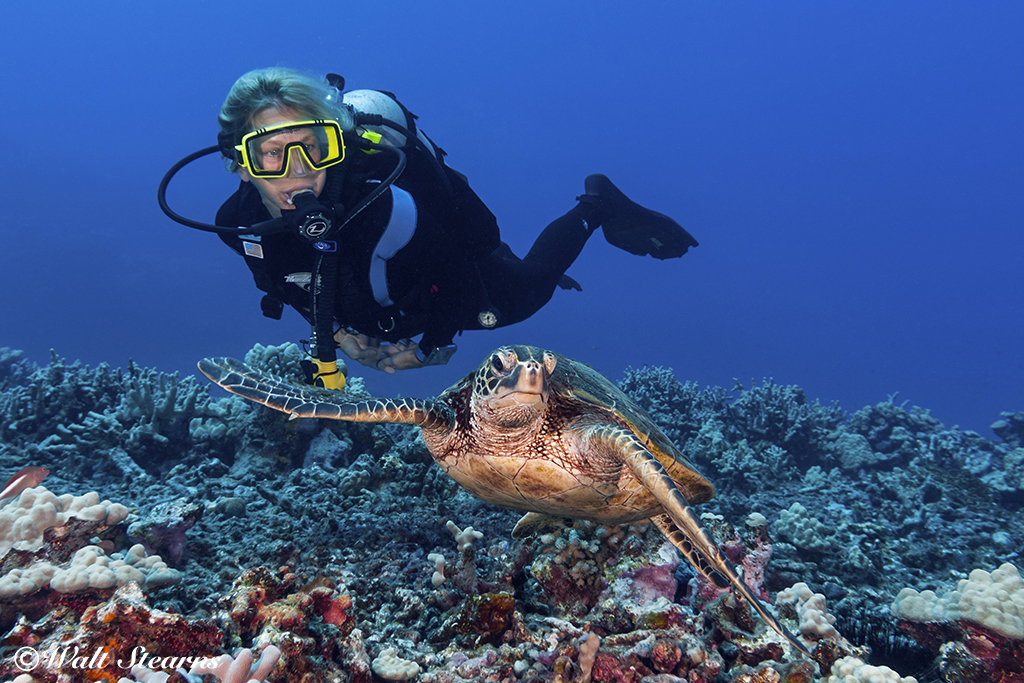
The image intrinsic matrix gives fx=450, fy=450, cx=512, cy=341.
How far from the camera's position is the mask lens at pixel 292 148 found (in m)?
3.43

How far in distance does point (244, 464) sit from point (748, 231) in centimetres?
12321

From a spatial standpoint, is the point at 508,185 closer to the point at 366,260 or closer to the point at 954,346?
the point at 954,346

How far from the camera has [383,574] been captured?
2.45 metres

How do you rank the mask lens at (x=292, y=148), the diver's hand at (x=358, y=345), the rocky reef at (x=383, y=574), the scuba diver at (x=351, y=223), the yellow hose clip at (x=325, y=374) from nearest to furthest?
the rocky reef at (x=383, y=574) → the mask lens at (x=292, y=148) → the scuba diver at (x=351, y=223) → the yellow hose clip at (x=325, y=374) → the diver's hand at (x=358, y=345)

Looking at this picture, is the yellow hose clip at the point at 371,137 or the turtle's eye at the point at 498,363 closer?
the turtle's eye at the point at 498,363

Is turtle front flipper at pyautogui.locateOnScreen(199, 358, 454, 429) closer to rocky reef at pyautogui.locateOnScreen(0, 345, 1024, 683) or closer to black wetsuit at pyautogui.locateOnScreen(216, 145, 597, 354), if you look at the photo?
rocky reef at pyautogui.locateOnScreen(0, 345, 1024, 683)

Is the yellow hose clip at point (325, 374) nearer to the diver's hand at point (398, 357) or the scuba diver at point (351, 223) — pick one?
the scuba diver at point (351, 223)

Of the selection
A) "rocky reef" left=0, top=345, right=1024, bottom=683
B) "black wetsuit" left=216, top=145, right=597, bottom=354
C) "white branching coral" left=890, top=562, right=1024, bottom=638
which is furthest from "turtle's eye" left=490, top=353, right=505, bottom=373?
"white branching coral" left=890, top=562, right=1024, bottom=638

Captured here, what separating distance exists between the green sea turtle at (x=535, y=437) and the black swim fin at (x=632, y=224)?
17.4 feet

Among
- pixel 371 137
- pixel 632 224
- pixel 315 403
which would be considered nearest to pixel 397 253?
pixel 371 137

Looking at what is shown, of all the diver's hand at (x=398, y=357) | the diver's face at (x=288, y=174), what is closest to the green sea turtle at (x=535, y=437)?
the diver's face at (x=288, y=174)

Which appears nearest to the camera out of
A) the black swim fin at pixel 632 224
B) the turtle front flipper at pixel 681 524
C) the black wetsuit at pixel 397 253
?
the turtle front flipper at pixel 681 524

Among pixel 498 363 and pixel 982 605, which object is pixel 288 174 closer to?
pixel 498 363

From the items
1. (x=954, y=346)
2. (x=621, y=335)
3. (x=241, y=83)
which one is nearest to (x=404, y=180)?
(x=241, y=83)
